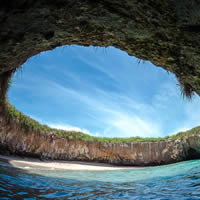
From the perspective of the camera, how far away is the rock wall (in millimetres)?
8891

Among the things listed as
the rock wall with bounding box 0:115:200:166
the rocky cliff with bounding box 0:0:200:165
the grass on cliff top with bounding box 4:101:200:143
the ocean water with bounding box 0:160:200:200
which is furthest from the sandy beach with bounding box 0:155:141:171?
the rocky cliff with bounding box 0:0:200:165

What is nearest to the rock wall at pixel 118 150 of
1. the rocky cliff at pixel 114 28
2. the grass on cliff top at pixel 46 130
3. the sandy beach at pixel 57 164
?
the grass on cliff top at pixel 46 130

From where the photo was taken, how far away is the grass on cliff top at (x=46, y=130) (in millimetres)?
7422

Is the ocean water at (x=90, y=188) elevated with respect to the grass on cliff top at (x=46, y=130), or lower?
lower

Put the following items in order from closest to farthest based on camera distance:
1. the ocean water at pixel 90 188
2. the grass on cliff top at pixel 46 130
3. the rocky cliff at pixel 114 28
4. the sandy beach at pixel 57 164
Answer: the rocky cliff at pixel 114 28, the ocean water at pixel 90 188, the sandy beach at pixel 57 164, the grass on cliff top at pixel 46 130

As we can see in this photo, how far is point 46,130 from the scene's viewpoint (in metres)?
8.96

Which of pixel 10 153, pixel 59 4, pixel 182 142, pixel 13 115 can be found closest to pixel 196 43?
pixel 59 4

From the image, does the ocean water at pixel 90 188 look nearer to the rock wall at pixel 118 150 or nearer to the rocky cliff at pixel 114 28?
the rocky cliff at pixel 114 28

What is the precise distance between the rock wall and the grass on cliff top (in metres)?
0.19

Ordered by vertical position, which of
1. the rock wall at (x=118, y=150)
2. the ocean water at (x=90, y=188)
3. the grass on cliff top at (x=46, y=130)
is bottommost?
the ocean water at (x=90, y=188)

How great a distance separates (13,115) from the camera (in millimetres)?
7500

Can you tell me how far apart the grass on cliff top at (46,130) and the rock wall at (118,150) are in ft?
0.63

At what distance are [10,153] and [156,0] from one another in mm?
7878

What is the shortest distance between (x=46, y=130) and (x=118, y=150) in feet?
13.6
